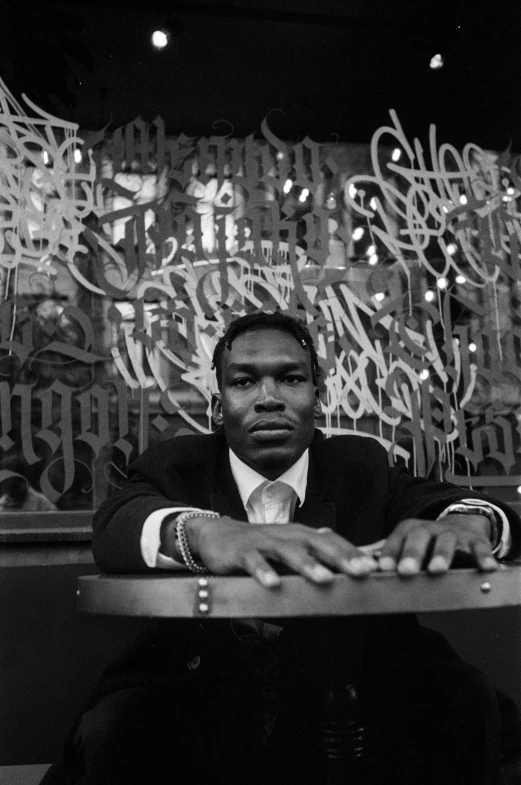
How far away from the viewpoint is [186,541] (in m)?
1.13

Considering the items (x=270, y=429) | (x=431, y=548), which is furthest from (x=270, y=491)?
(x=431, y=548)

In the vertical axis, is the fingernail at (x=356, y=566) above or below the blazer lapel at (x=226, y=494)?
below

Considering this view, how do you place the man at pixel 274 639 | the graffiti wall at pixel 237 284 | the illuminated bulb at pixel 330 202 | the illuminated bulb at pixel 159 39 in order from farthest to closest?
1. the illuminated bulb at pixel 330 202
2. the illuminated bulb at pixel 159 39
3. the graffiti wall at pixel 237 284
4. the man at pixel 274 639

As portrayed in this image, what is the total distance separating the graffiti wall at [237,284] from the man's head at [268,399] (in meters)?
1.17

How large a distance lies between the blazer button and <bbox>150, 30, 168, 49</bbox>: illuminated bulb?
230 cm

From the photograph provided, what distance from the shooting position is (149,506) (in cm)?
124

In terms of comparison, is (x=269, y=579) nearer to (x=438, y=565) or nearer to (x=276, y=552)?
(x=276, y=552)

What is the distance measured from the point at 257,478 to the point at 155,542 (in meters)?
0.47

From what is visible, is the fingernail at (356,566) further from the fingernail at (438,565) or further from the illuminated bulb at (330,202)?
the illuminated bulb at (330,202)

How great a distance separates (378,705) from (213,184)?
2.08 meters

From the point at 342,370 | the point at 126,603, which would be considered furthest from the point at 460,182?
the point at 126,603

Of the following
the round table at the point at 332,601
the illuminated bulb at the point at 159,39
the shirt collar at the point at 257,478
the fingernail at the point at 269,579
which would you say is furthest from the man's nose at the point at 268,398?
the illuminated bulb at the point at 159,39

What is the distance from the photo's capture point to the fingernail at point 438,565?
986 millimetres

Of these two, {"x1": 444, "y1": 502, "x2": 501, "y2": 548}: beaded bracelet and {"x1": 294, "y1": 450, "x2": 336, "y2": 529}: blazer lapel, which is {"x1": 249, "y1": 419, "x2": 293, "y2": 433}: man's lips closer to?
{"x1": 294, "y1": 450, "x2": 336, "y2": 529}: blazer lapel
